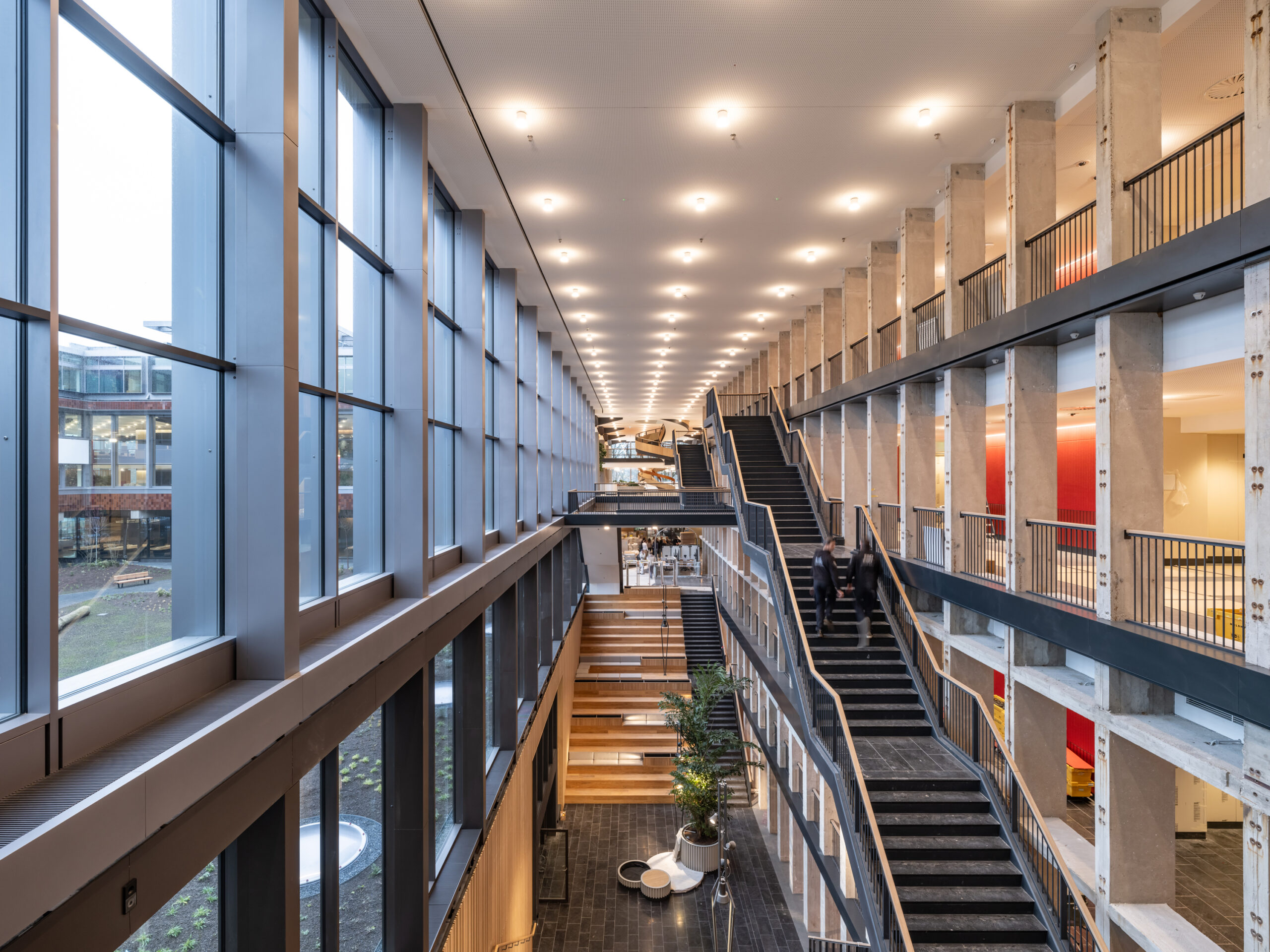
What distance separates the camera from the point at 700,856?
1783cm

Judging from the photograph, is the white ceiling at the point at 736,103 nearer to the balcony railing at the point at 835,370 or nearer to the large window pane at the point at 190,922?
the balcony railing at the point at 835,370

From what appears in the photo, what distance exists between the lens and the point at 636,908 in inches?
640

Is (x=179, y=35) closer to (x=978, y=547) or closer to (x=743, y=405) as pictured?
(x=978, y=547)

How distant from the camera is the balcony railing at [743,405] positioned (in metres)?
30.1

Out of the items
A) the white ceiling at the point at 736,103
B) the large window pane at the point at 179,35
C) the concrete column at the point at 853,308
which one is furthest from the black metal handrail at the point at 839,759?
the large window pane at the point at 179,35

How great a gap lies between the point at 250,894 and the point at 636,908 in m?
13.8

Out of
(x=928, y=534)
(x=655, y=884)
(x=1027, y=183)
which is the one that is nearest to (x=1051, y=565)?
(x=928, y=534)

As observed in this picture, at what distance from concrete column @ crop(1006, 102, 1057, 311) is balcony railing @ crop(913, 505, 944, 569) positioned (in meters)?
4.66

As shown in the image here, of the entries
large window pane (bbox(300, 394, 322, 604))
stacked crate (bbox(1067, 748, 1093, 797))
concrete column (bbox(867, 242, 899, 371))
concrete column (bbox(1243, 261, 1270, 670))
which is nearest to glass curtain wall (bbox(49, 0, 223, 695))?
large window pane (bbox(300, 394, 322, 604))

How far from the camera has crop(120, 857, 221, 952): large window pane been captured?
149 inches

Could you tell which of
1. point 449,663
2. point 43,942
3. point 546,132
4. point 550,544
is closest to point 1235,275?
point 546,132

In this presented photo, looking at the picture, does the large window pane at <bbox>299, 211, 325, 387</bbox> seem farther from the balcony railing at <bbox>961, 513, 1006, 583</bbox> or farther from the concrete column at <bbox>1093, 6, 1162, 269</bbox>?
the balcony railing at <bbox>961, 513, 1006, 583</bbox>

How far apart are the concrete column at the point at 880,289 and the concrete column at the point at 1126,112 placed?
8408 millimetres

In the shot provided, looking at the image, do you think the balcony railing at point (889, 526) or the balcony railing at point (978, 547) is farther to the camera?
the balcony railing at point (889, 526)
